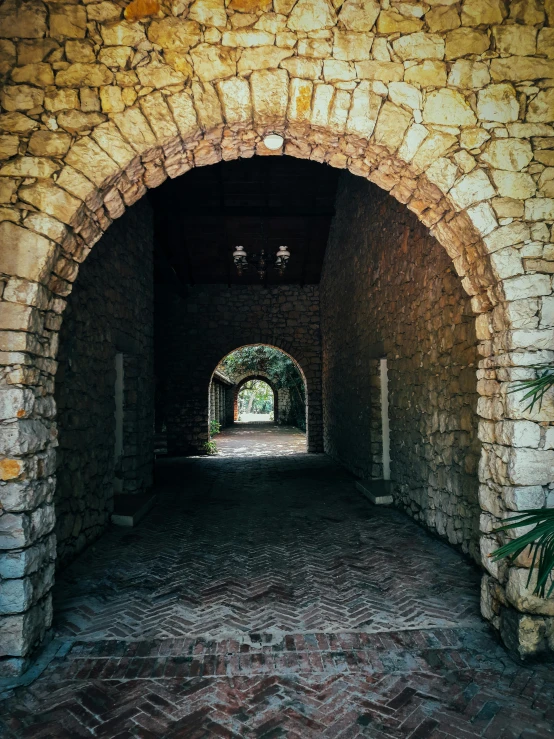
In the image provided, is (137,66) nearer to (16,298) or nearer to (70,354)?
(16,298)

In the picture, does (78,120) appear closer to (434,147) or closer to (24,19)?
(24,19)

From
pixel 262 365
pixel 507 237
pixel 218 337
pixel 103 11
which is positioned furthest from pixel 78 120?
pixel 262 365

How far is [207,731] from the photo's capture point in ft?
7.24

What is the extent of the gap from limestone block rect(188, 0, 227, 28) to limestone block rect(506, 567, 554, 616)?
143 inches

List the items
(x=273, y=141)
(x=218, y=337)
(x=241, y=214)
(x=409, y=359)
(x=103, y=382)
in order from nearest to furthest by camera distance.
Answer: (x=273, y=141)
(x=103, y=382)
(x=409, y=359)
(x=241, y=214)
(x=218, y=337)

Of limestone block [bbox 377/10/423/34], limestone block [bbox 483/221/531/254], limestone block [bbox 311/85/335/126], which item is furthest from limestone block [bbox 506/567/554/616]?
limestone block [bbox 377/10/423/34]

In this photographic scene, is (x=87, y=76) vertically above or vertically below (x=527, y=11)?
below

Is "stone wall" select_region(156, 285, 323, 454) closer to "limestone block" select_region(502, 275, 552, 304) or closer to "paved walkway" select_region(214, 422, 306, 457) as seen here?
"paved walkway" select_region(214, 422, 306, 457)

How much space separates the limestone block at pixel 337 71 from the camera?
283cm

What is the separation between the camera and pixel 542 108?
2.90 m

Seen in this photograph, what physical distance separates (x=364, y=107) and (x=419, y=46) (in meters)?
0.50

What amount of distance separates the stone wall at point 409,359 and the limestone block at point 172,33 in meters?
2.91

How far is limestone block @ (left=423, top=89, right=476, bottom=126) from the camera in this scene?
2.88 metres

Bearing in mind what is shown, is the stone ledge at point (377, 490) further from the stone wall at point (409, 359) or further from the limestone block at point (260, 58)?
the limestone block at point (260, 58)
